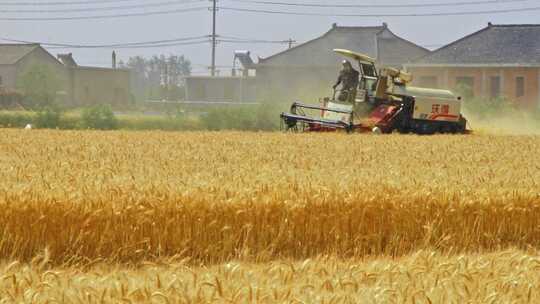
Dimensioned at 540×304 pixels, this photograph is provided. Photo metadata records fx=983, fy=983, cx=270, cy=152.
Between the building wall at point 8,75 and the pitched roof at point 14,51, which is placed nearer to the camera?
the building wall at point 8,75

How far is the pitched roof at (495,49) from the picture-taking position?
5519cm

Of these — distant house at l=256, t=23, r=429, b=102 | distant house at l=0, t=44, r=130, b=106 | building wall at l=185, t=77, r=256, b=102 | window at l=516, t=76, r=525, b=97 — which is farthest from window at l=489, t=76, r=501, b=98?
distant house at l=0, t=44, r=130, b=106

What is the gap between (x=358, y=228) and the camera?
9141 millimetres

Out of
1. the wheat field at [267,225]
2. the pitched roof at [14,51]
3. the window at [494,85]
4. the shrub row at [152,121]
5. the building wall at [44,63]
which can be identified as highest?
the pitched roof at [14,51]

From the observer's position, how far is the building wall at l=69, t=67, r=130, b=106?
7369 centimetres

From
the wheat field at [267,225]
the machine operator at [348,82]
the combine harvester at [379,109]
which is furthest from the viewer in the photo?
the machine operator at [348,82]

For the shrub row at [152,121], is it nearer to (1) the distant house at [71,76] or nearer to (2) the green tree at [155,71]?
(1) the distant house at [71,76]

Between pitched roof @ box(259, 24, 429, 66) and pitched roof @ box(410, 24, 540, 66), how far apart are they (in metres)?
9.16

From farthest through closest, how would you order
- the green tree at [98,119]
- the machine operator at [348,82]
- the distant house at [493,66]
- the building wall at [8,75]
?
1. the building wall at [8,75]
2. the distant house at [493,66]
3. the green tree at [98,119]
4. the machine operator at [348,82]

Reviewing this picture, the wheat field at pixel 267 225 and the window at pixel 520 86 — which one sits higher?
the window at pixel 520 86

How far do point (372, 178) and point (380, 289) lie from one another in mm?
5121

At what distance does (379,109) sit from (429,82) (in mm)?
31332

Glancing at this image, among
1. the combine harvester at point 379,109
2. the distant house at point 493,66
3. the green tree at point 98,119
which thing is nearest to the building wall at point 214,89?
the distant house at point 493,66

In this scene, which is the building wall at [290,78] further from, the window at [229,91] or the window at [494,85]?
the window at [494,85]
